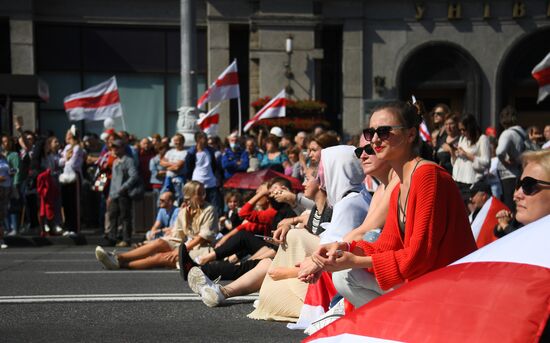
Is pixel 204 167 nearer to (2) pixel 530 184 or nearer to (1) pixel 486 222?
(1) pixel 486 222

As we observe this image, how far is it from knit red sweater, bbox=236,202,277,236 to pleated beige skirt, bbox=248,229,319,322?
2.88 m

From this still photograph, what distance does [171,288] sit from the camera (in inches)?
397

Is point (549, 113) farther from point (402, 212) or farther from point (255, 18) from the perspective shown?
point (402, 212)

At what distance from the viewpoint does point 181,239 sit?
12.2m

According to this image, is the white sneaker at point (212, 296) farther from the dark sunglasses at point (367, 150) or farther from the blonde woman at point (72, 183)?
the blonde woman at point (72, 183)

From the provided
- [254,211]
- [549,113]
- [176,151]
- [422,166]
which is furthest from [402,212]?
[549,113]

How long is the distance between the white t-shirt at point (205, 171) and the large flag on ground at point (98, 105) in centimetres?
512

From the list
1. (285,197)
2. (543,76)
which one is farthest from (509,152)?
(285,197)

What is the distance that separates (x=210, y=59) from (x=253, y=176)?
12.6 m

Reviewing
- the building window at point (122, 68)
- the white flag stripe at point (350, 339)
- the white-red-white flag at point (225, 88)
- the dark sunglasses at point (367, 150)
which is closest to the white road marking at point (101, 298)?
the dark sunglasses at point (367, 150)

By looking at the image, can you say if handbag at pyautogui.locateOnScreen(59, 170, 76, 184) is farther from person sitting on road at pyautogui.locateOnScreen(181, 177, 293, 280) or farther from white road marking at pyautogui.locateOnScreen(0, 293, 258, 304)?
white road marking at pyautogui.locateOnScreen(0, 293, 258, 304)

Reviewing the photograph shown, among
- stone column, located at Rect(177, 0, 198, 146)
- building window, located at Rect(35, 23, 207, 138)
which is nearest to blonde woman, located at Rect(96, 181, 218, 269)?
stone column, located at Rect(177, 0, 198, 146)

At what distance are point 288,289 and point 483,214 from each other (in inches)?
135

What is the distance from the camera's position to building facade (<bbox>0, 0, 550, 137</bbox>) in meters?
27.4
